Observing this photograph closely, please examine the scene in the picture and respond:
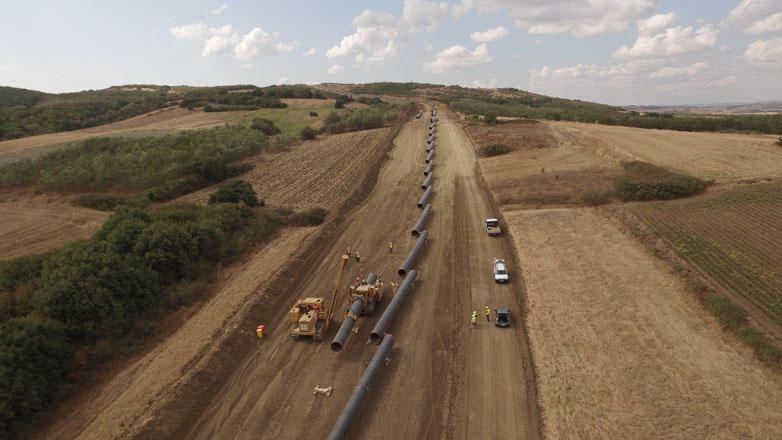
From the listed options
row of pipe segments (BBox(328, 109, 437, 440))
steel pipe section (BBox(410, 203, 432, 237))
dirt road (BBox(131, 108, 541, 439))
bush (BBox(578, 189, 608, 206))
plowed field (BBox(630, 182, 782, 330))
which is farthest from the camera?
bush (BBox(578, 189, 608, 206))

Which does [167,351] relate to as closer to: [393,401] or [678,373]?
[393,401]

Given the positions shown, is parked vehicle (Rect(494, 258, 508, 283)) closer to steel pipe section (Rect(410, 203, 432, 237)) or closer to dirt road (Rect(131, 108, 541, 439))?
dirt road (Rect(131, 108, 541, 439))

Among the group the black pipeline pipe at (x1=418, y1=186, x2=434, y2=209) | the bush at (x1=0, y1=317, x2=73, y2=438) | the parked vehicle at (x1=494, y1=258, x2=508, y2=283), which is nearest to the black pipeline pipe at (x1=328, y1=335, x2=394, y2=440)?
the parked vehicle at (x1=494, y1=258, x2=508, y2=283)

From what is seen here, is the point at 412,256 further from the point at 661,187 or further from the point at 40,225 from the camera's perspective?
the point at 40,225

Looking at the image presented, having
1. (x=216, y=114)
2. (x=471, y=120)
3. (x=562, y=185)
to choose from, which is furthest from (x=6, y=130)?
(x=562, y=185)

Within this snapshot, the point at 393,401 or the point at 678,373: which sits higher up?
the point at 678,373

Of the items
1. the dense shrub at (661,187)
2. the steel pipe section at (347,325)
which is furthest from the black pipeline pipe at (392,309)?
the dense shrub at (661,187)
